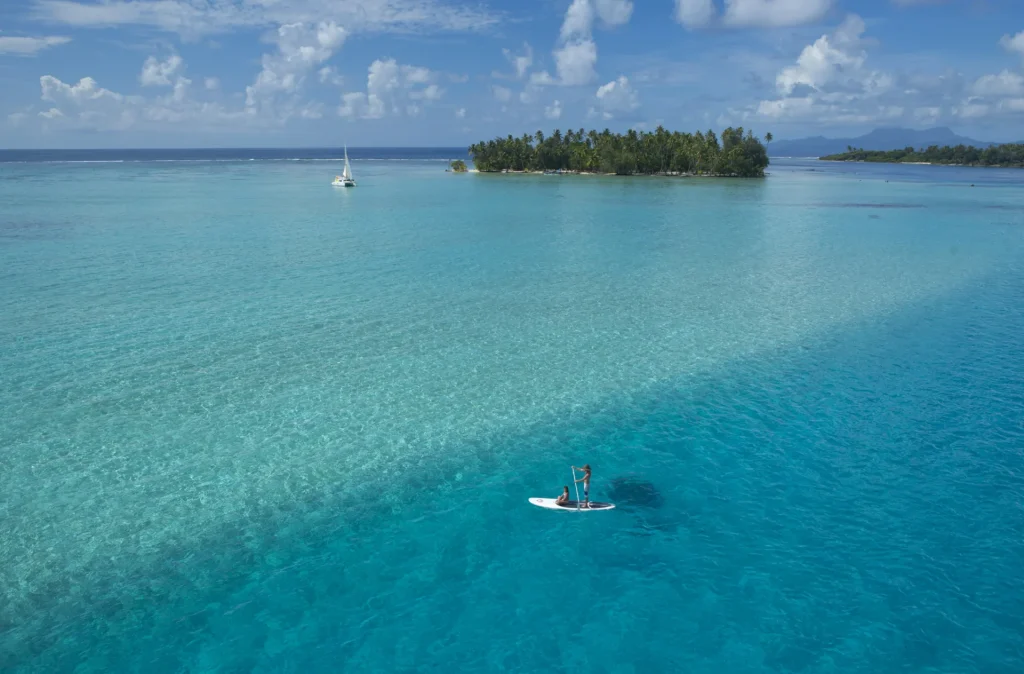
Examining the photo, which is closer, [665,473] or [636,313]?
[665,473]

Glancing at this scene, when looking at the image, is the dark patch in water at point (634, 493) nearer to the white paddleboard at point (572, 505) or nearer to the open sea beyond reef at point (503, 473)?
the open sea beyond reef at point (503, 473)

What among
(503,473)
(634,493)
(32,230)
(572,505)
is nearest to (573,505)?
(572,505)

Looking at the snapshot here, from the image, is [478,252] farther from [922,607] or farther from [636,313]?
[922,607]

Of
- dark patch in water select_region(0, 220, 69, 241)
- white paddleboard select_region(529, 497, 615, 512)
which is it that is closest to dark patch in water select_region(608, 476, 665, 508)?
white paddleboard select_region(529, 497, 615, 512)

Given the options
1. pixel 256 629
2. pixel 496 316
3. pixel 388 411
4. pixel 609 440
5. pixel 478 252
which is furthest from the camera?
pixel 478 252

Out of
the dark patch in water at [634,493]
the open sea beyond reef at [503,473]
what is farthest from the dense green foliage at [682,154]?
the dark patch in water at [634,493]

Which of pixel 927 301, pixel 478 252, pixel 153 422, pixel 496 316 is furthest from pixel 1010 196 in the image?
pixel 153 422

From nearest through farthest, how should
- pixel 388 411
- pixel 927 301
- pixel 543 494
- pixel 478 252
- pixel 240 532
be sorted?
pixel 240 532
pixel 543 494
pixel 388 411
pixel 927 301
pixel 478 252
